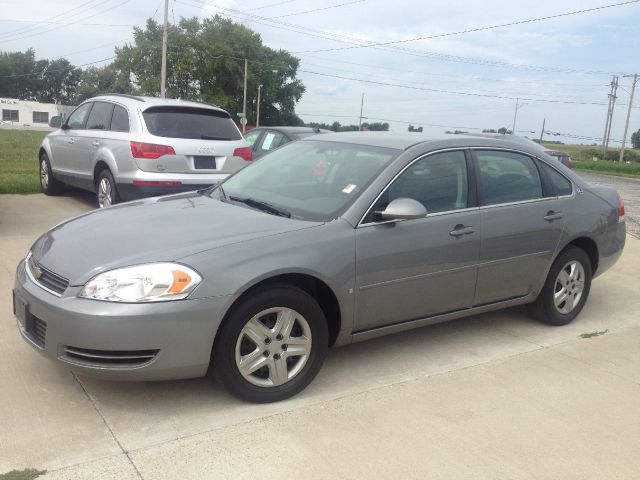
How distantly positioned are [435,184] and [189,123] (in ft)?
14.8

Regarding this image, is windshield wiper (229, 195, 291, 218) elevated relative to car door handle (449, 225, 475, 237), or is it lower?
elevated

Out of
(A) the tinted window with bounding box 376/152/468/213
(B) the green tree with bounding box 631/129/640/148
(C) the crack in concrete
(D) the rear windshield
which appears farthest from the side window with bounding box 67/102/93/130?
(B) the green tree with bounding box 631/129/640/148

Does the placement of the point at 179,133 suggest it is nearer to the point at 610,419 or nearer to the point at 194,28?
the point at 610,419

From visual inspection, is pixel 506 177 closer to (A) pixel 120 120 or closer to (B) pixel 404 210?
(B) pixel 404 210

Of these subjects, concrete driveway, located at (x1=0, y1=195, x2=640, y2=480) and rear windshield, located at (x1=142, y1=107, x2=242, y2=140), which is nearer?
concrete driveway, located at (x1=0, y1=195, x2=640, y2=480)

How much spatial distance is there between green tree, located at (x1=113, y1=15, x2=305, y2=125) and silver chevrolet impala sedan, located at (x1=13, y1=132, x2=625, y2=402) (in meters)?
63.2

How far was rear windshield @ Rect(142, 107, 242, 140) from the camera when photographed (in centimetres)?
782

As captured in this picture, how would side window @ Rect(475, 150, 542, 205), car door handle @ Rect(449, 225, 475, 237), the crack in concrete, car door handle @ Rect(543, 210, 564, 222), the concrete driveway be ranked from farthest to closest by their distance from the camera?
car door handle @ Rect(543, 210, 564, 222), side window @ Rect(475, 150, 542, 205), car door handle @ Rect(449, 225, 475, 237), the concrete driveway, the crack in concrete

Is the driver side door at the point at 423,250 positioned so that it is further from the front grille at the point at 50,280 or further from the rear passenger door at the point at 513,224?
the front grille at the point at 50,280

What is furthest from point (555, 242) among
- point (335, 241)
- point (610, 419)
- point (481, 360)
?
point (335, 241)

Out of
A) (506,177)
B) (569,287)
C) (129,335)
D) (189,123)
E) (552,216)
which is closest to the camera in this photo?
(129,335)

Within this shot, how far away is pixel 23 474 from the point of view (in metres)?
2.77

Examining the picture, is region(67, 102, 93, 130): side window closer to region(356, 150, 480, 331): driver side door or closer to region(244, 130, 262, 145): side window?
region(244, 130, 262, 145): side window

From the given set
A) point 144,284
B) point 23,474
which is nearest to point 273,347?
point 144,284
